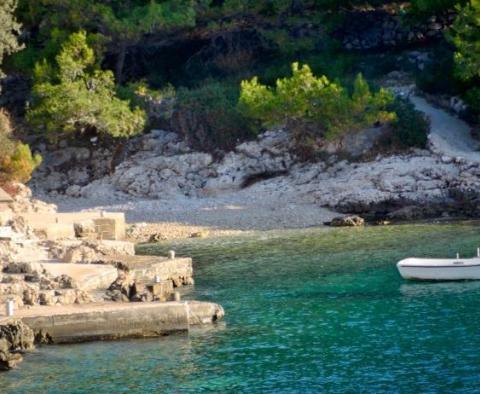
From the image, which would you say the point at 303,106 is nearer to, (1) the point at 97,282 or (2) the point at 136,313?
(1) the point at 97,282

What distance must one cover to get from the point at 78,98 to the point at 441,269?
21.6 m

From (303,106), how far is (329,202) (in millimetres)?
4330

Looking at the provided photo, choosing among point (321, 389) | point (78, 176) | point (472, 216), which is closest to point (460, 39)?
point (472, 216)

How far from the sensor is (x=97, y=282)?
2917 centimetres

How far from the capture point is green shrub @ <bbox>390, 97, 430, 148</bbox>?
158 feet

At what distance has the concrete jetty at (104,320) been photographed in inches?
973

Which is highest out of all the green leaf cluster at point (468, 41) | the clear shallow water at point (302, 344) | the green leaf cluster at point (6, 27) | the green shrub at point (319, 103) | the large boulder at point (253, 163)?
the green leaf cluster at point (6, 27)

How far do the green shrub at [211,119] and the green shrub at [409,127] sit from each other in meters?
5.91

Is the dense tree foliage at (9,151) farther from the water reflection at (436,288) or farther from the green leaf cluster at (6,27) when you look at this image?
the water reflection at (436,288)

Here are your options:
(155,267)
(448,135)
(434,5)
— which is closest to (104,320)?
(155,267)

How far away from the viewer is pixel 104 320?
2491 cm

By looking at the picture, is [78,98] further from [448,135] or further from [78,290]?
[78,290]

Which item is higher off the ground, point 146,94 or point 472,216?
point 146,94

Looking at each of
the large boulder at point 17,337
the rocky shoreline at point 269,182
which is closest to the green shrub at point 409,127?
the rocky shoreline at point 269,182
